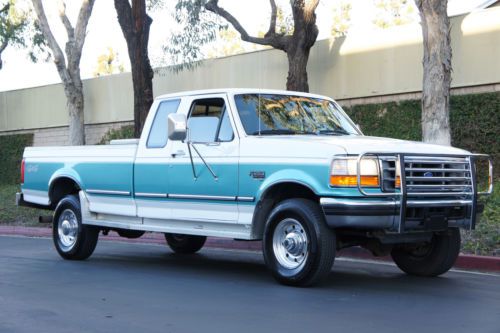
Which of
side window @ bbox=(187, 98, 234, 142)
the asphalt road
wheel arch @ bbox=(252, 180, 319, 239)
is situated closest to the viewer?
the asphalt road

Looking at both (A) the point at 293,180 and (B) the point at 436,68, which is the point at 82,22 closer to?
(B) the point at 436,68

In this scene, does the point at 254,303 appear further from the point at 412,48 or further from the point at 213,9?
the point at 213,9

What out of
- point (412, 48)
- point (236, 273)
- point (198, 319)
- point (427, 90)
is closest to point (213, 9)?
point (412, 48)

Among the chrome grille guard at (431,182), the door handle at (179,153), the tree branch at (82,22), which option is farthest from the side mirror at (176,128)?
the tree branch at (82,22)

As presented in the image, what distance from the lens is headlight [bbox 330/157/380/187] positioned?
24.5 feet

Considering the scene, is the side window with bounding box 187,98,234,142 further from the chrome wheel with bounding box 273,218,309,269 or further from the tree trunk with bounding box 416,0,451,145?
the tree trunk with bounding box 416,0,451,145

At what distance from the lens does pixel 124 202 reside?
32.8 ft

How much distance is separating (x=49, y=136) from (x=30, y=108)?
1.63 metres

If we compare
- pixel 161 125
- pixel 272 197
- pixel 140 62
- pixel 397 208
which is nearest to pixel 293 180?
pixel 272 197

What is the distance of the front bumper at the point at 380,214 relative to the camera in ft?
24.2

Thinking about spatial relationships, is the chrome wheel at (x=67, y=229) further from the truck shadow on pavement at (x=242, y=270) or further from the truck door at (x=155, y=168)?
the truck door at (x=155, y=168)

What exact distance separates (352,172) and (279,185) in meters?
1.00

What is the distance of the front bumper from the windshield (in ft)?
4.99

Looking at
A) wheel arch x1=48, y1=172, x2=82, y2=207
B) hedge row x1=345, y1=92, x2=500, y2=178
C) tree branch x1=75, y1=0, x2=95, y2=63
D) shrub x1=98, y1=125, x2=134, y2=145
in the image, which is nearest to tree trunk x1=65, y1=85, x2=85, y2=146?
shrub x1=98, y1=125, x2=134, y2=145
